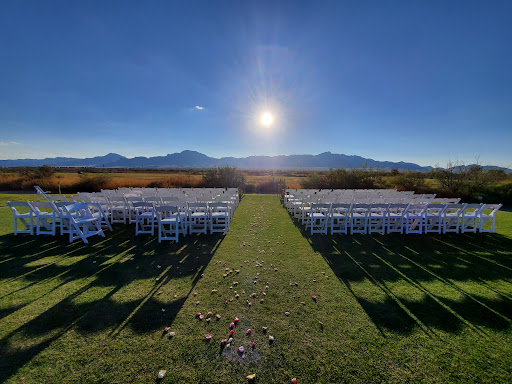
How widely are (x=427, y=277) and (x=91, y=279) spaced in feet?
21.8

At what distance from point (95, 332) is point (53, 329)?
0.56 meters

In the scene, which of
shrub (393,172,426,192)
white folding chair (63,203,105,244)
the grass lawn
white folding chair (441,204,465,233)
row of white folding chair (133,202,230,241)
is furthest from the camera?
shrub (393,172,426,192)

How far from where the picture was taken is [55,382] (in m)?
2.21

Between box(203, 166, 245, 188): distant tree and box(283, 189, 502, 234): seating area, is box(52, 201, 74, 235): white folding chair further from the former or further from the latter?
box(203, 166, 245, 188): distant tree

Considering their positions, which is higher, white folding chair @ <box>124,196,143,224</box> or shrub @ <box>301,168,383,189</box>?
shrub @ <box>301,168,383,189</box>

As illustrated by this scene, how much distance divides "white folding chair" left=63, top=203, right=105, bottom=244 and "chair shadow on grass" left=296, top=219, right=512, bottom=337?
21.0ft

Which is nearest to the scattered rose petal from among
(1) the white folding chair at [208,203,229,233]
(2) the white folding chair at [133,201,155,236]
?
(1) the white folding chair at [208,203,229,233]

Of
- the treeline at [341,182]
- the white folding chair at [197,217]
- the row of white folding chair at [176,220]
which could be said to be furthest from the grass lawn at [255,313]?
the treeline at [341,182]

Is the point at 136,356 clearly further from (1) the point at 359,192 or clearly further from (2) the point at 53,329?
(1) the point at 359,192

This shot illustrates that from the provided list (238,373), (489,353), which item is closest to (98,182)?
(238,373)

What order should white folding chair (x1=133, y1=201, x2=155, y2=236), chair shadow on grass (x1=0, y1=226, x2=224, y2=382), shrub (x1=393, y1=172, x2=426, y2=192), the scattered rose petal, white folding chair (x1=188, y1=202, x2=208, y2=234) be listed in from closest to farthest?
the scattered rose petal, chair shadow on grass (x1=0, y1=226, x2=224, y2=382), white folding chair (x1=133, y1=201, x2=155, y2=236), white folding chair (x1=188, y1=202, x2=208, y2=234), shrub (x1=393, y1=172, x2=426, y2=192)

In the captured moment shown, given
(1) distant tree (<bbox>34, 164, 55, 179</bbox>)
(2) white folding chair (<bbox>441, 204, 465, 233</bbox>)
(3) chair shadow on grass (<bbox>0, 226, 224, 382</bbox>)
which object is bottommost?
(3) chair shadow on grass (<bbox>0, 226, 224, 382</bbox>)

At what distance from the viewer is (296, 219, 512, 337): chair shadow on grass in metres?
3.25

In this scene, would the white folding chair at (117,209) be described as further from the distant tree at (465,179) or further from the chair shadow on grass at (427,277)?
the distant tree at (465,179)
